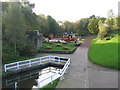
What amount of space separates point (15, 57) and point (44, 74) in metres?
5.58

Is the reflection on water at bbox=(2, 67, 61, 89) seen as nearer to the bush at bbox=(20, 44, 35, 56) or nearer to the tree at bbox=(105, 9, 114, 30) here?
the bush at bbox=(20, 44, 35, 56)

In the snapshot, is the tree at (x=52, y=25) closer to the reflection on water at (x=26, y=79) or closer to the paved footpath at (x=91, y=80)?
the reflection on water at (x=26, y=79)

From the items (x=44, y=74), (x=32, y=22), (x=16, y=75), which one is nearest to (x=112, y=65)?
(x=44, y=74)

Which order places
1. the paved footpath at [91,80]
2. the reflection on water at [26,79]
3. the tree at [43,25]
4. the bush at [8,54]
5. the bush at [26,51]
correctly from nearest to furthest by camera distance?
the paved footpath at [91,80], the reflection on water at [26,79], the bush at [8,54], the bush at [26,51], the tree at [43,25]

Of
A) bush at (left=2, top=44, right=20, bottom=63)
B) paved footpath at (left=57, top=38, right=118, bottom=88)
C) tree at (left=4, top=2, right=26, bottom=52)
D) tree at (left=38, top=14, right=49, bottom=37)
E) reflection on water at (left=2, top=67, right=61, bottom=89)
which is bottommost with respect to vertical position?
reflection on water at (left=2, top=67, right=61, bottom=89)

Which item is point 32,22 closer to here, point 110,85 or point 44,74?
point 44,74

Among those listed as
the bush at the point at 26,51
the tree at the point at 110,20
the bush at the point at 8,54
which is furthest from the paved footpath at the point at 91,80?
the tree at the point at 110,20

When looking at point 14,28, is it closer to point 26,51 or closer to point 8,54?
point 8,54

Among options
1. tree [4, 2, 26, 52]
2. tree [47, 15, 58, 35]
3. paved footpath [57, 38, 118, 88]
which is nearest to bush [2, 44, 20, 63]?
tree [4, 2, 26, 52]

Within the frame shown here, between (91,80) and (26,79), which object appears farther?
(26,79)

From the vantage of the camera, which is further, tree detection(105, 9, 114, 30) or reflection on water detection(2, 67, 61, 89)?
tree detection(105, 9, 114, 30)

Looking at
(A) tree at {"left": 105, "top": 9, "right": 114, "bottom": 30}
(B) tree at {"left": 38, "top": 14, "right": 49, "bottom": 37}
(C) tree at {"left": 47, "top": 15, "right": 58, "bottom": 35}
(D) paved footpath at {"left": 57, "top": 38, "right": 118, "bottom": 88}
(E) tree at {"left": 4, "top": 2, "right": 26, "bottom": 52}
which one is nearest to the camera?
(D) paved footpath at {"left": 57, "top": 38, "right": 118, "bottom": 88}

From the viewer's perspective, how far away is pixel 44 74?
12398 millimetres

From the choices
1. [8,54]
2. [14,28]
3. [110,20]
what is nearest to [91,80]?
[8,54]
